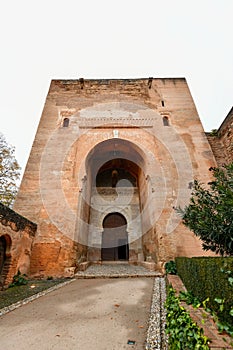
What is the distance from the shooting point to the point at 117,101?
11.5 metres

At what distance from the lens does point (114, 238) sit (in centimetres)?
1140

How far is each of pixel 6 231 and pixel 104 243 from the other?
7.30 meters

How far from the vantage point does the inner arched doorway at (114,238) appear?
1132cm

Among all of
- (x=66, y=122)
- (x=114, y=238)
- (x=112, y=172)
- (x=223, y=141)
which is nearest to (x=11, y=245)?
(x=114, y=238)

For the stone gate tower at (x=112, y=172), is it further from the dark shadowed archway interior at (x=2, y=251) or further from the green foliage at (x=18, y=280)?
the dark shadowed archway interior at (x=2, y=251)

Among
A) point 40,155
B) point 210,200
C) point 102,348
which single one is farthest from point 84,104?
point 102,348

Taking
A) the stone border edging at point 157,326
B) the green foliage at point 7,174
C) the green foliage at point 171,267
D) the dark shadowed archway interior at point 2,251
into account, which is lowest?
the stone border edging at point 157,326

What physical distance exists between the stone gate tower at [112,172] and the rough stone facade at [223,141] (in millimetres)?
943

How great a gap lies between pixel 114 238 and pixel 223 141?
890 cm

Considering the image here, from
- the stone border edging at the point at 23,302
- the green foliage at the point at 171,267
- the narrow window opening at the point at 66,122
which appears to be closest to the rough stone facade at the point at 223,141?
the green foliage at the point at 171,267

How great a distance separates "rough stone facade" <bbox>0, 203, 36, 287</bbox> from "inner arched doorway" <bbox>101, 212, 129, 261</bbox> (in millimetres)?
5820

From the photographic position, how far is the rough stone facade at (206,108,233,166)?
9.12 metres

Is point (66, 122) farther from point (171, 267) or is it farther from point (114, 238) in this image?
point (171, 267)

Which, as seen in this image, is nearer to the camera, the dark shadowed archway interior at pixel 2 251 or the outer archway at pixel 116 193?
the dark shadowed archway interior at pixel 2 251
